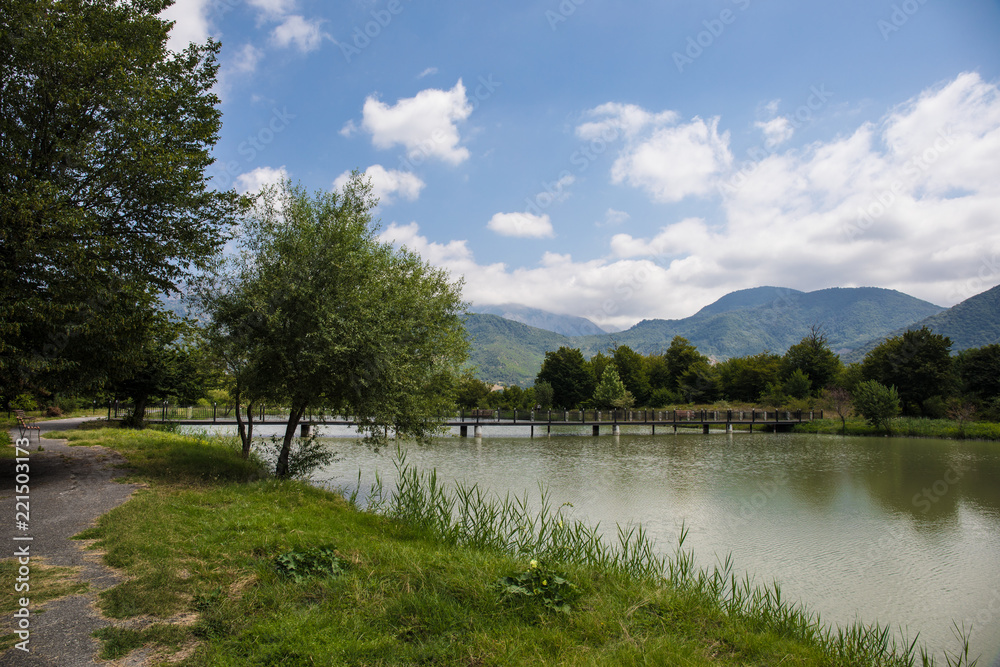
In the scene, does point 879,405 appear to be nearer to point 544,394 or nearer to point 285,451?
point 544,394

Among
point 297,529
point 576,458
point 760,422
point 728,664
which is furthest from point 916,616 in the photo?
point 760,422

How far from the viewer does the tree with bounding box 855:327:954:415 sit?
4203 centimetres

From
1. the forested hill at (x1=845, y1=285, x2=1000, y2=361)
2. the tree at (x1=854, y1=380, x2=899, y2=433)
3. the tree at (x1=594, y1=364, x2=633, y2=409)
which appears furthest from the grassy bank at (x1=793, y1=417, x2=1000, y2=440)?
the forested hill at (x1=845, y1=285, x2=1000, y2=361)

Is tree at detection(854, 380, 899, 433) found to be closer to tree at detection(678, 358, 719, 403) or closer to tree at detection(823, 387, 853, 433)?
tree at detection(823, 387, 853, 433)

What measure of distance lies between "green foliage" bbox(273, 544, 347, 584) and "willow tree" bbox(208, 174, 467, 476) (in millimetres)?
5104

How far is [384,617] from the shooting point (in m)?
4.23

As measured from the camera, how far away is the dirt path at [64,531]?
11.4 feet

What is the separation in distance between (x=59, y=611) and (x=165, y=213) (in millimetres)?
8486

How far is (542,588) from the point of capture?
474 cm

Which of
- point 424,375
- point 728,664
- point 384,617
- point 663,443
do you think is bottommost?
point 663,443

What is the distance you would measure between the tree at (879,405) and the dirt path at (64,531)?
44.0 m

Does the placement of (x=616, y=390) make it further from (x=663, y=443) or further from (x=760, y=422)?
(x=663, y=443)

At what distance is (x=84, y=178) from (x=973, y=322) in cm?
19376

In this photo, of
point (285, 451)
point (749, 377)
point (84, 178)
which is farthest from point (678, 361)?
point (84, 178)
